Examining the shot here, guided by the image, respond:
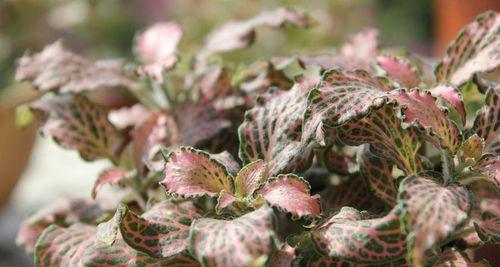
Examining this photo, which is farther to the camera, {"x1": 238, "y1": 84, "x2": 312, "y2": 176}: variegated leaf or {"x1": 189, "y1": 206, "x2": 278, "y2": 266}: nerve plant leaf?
{"x1": 238, "y1": 84, "x2": 312, "y2": 176}: variegated leaf

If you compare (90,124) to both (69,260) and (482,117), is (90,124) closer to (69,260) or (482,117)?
(69,260)

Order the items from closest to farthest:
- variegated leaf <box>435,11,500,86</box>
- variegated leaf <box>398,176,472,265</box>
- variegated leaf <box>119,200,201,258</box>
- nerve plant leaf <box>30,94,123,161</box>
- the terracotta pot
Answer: variegated leaf <box>398,176,472,265</box>
variegated leaf <box>119,200,201,258</box>
variegated leaf <box>435,11,500,86</box>
nerve plant leaf <box>30,94,123,161</box>
the terracotta pot

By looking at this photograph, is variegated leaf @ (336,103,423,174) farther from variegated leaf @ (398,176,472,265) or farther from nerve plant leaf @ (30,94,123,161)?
nerve plant leaf @ (30,94,123,161)

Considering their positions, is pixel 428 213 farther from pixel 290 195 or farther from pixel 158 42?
pixel 158 42

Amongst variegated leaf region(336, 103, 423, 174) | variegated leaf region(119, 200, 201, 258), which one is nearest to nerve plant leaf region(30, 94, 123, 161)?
variegated leaf region(119, 200, 201, 258)

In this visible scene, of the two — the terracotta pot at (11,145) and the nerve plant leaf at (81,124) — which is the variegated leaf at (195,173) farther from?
the terracotta pot at (11,145)

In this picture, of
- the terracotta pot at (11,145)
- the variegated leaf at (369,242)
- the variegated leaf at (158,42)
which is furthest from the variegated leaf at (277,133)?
the terracotta pot at (11,145)

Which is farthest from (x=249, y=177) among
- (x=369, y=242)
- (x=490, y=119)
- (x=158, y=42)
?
(x=158, y=42)
